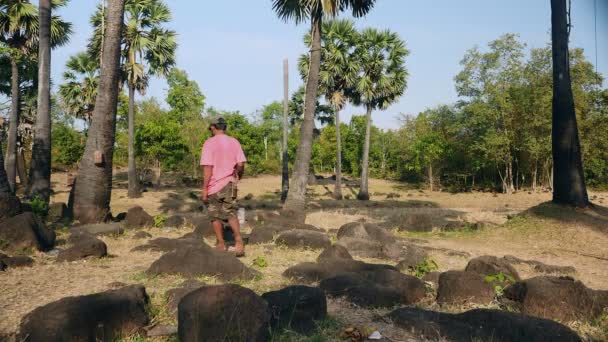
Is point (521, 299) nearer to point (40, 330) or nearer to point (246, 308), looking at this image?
point (246, 308)

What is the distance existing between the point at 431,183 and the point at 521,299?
3201 cm

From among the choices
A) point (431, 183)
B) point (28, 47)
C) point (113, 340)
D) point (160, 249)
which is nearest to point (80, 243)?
point (160, 249)

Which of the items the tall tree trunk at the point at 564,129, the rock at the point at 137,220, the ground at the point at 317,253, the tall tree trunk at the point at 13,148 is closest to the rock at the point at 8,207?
the ground at the point at 317,253

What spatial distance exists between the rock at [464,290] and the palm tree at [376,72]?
74.5 feet

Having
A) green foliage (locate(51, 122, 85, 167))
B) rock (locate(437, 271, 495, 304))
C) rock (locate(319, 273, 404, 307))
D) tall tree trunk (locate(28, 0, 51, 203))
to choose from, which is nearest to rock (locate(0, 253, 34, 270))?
rock (locate(319, 273, 404, 307))

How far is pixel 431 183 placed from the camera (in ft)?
115

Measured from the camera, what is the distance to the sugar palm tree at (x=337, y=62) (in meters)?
26.0

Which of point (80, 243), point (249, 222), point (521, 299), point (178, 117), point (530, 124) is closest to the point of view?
point (521, 299)

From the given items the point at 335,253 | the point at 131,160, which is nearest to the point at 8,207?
the point at 335,253

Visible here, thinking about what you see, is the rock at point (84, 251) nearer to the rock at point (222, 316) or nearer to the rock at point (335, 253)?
the rock at point (335, 253)

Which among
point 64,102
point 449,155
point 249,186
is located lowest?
point 249,186

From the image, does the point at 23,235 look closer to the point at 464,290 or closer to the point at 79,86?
the point at 464,290

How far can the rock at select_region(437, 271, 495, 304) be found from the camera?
4.13 m

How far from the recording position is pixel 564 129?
1022 cm
